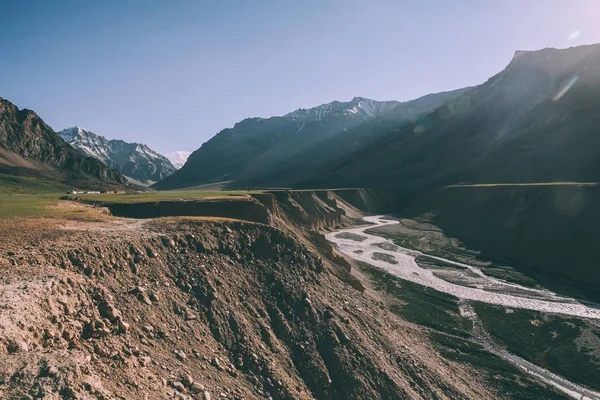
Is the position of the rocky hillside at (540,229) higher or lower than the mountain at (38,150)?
lower

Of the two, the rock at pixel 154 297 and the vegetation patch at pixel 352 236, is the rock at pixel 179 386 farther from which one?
the vegetation patch at pixel 352 236

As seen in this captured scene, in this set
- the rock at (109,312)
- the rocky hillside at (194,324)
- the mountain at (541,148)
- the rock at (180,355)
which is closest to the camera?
the rocky hillside at (194,324)

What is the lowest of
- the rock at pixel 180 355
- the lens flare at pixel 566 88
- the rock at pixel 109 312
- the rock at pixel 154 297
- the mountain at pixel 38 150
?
the rock at pixel 180 355

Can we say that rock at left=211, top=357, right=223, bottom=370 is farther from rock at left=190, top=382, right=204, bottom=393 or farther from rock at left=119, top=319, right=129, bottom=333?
rock at left=119, top=319, right=129, bottom=333

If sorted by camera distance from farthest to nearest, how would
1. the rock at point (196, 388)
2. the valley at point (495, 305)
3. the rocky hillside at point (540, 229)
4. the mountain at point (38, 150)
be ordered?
1. the mountain at point (38, 150)
2. the rocky hillside at point (540, 229)
3. the valley at point (495, 305)
4. the rock at point (196, 388)

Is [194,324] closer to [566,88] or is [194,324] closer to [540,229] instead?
[540,229]

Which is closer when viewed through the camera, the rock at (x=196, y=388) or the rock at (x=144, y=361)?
the rock at (x=144, y=361)

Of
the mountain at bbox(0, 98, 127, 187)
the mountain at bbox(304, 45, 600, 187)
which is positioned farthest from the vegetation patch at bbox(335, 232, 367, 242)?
the mountain at bbox(0, 98, 127, 187)

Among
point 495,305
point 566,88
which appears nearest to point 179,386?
point 495,305

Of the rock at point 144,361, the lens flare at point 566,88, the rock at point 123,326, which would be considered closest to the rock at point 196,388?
the rock at point 144,361
